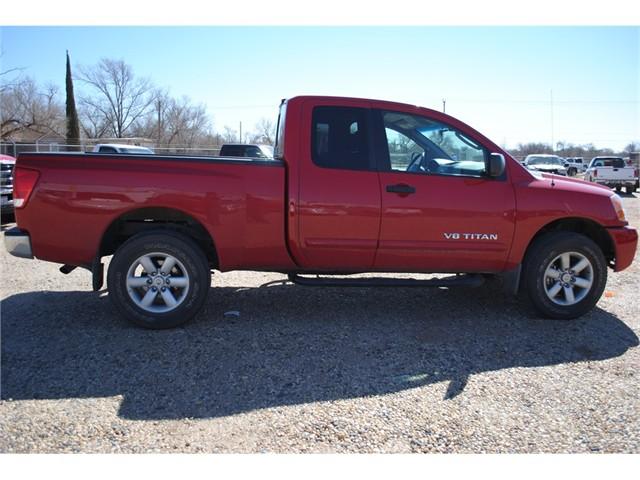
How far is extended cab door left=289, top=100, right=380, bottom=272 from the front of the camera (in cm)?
463

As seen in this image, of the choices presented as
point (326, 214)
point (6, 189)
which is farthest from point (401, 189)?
point (6, 189)

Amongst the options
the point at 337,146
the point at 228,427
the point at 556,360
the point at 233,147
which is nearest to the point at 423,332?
the point at 556,360

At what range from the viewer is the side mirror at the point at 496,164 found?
15.2ft

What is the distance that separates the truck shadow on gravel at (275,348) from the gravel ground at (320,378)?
0.02 m

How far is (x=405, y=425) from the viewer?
310 centimetres

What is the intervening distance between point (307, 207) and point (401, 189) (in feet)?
2.82

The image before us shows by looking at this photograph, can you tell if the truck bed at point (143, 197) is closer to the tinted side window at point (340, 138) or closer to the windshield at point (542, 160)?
the tinted side window at point (340, 138)

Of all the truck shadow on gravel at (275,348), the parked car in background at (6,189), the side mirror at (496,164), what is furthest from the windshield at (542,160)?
the side mirror at (496,164)

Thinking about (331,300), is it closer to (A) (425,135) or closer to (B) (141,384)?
(A) (425,135)

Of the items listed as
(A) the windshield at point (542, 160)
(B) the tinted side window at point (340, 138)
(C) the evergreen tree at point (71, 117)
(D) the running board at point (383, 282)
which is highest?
(C) the evergreen tree at point (71, 117)

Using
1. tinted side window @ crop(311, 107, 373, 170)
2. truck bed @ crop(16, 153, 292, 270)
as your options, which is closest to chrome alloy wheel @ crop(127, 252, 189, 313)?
truck bed @ crop(16, 153, 292, 270)

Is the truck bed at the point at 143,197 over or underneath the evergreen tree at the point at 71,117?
underneath

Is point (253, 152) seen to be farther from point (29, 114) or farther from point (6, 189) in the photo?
point (29, 114)

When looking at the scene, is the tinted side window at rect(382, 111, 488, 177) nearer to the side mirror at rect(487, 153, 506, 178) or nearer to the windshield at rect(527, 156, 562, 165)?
the side mirror at rect(487, 153, 506, 178)
